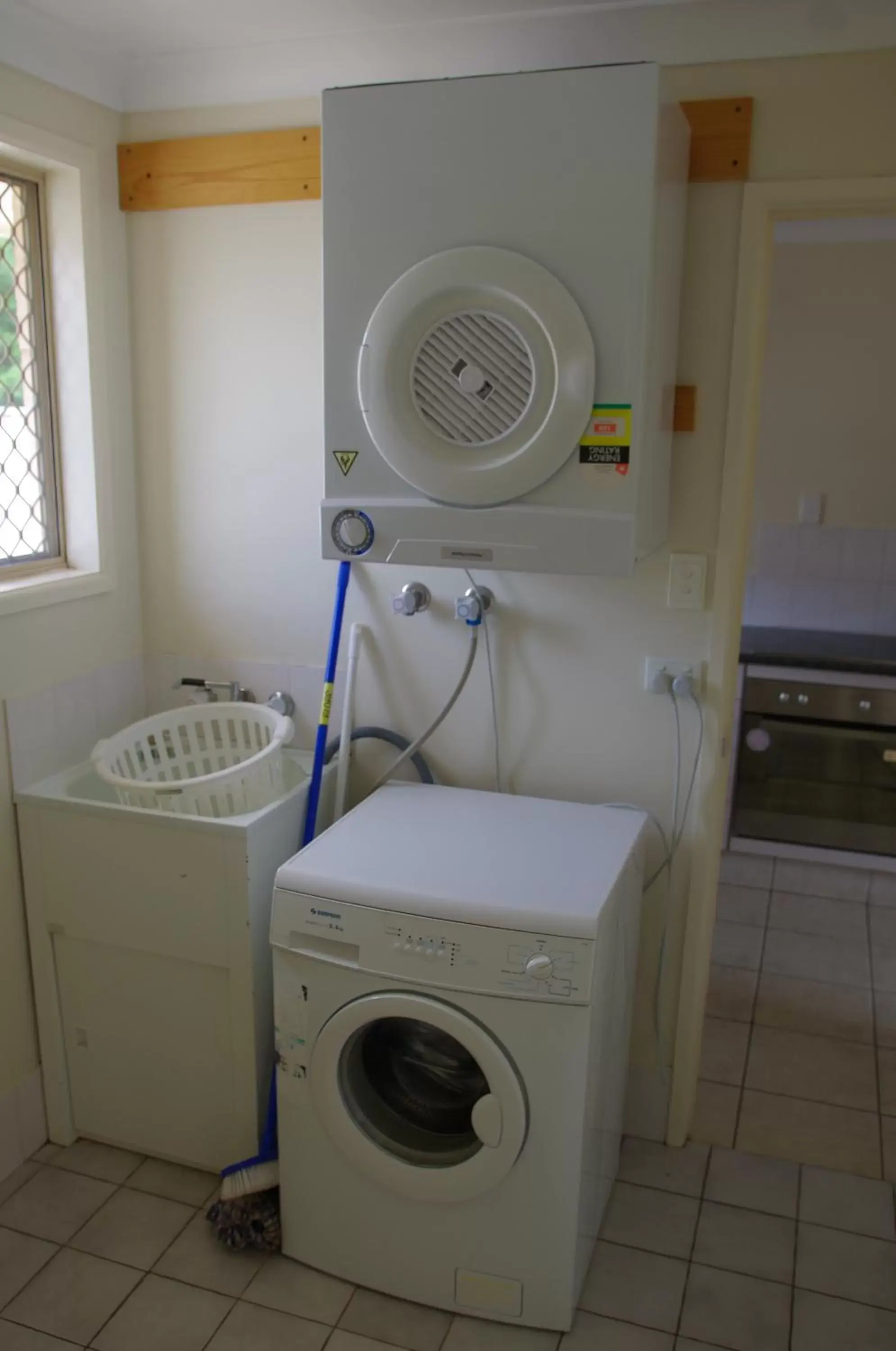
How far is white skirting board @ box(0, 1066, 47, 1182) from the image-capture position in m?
2.33

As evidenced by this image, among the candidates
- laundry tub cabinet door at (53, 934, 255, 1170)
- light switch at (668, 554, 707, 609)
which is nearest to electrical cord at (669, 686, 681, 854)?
light switch at (668, 554, 707, 609)

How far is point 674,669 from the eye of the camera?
7.52 ft

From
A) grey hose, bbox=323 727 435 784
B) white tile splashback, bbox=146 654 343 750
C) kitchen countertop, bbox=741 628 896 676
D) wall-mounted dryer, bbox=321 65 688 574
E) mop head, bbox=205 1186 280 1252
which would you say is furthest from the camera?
kitchen countertop, bbox=741 628 896 676

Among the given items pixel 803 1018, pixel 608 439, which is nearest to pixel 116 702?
pixel 608 439

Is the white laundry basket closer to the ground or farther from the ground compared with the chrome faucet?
closer to the ground

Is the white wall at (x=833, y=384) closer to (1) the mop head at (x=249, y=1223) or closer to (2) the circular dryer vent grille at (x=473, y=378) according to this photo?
(2) the circular dryer vent grille at (x=473, y=378)

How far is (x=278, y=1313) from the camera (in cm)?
201

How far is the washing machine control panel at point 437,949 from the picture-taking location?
179 centimetres

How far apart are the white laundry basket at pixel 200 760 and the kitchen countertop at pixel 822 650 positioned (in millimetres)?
1900

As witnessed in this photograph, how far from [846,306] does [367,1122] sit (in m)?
3.25

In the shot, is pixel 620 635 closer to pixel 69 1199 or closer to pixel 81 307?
pixel 81 307

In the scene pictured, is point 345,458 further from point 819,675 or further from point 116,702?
point 819,675

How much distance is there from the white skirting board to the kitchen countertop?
8.32 feet

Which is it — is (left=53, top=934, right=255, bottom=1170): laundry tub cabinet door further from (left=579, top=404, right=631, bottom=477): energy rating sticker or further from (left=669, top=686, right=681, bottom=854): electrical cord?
(left=579, top=404, right=631, bottom=477): energy rating sticker
